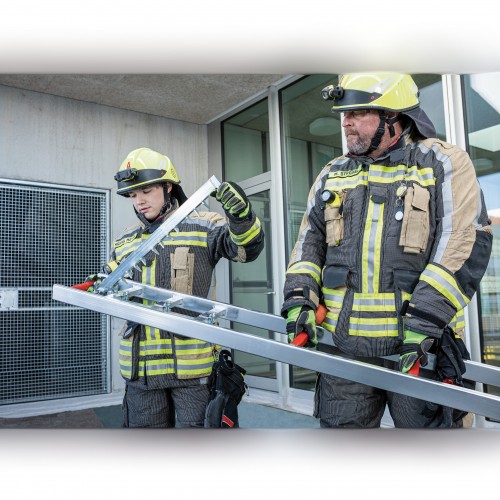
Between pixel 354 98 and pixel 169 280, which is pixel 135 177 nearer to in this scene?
pixel 169 280

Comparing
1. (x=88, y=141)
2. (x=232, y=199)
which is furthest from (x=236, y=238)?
(x=88, y=141)

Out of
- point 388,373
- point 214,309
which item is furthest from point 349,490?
point 214,309

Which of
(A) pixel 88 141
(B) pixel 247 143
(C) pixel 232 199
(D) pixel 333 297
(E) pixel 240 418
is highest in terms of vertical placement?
(B) pixel 247 143

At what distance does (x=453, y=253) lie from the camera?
991 mm

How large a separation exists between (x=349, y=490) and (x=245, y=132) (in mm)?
1718

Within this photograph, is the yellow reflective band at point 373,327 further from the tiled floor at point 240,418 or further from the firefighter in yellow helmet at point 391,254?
the tiled floor at point 240,418

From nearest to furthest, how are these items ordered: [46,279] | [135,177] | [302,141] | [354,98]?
[354,98] < [135,177] < [46,279] < [302,141]

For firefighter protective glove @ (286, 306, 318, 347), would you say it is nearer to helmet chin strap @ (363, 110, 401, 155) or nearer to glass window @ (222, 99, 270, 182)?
helmet chin strap @ (363, 110, 401, 155)

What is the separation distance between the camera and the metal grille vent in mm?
1954

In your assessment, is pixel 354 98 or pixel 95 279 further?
pixel 95 279

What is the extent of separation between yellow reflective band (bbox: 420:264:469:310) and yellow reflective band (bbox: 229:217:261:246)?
0.55m

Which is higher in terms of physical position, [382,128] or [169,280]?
[382,128]

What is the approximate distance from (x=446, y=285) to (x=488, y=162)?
3.56ft

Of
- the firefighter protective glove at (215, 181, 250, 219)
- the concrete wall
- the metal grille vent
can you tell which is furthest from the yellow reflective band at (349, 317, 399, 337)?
the metal grille vent
